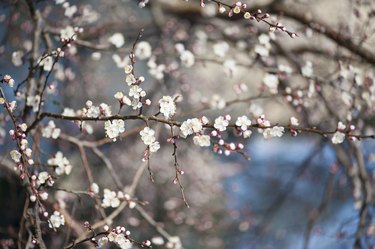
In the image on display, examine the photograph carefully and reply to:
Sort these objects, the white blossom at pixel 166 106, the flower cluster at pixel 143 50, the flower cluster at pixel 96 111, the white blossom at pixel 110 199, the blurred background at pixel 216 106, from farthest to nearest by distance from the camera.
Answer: the flower cluster at pixel 143 50
the blurred background at pixel 216 106
the white blossom at pixel 110 199
the flower cluster at pixel 96 111
the white blossom at pixel 166 106

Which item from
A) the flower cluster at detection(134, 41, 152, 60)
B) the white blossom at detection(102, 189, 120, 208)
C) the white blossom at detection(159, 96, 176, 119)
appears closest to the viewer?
the white blossom at detection(159, 96, 176, 119)

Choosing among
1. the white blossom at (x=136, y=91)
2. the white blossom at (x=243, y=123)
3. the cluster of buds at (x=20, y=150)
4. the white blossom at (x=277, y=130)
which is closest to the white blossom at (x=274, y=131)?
the white blossom at (x=277, y=130)

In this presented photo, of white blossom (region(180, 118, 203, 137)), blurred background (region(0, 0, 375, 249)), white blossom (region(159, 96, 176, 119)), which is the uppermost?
white blossom (region(159, 96, 176, 119))

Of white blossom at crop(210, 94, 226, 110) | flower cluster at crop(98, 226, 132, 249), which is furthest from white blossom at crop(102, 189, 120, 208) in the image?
white blossom at crop(210, 94, 226, 110)

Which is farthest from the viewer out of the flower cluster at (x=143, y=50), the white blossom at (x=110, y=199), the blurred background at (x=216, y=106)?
the flower cluster at (x=143, y=50)

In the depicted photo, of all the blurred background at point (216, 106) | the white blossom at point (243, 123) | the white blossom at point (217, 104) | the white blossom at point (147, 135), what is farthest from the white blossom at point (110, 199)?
the white blossom at point (217, 104)

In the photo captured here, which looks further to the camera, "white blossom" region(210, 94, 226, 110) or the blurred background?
"white blossom" region(210, 94, 226, 110)

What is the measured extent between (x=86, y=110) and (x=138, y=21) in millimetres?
3817

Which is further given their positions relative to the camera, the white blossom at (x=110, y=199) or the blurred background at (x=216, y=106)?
the blurred background at (x=216, y=106)

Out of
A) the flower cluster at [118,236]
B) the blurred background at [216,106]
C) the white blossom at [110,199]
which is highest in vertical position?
the flower cluster at [118,236]

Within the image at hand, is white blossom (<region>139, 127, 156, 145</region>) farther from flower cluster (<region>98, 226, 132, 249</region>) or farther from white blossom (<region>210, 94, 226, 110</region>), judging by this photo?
white blossom (<region>210, 94, 226, 110</region>)

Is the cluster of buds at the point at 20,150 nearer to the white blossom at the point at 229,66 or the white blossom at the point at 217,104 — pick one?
the white blossom at the point at 217,104

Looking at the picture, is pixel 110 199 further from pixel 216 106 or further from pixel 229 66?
pixel 229 66

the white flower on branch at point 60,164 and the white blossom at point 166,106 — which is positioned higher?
the white blossom at point 166,106
